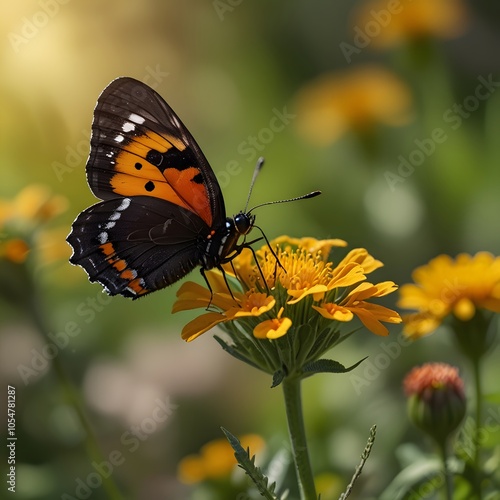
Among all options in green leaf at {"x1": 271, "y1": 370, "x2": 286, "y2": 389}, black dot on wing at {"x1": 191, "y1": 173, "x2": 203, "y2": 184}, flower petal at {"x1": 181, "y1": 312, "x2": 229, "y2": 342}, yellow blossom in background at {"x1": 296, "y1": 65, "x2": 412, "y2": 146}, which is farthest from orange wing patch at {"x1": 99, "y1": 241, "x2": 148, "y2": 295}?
yellow blossom in background at {"x1": 296, "y1": 65, "x2": 412, "y2": 146}

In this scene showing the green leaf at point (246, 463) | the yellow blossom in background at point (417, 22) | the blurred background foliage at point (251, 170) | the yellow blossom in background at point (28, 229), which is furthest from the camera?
the yellow blossom in background at point (417, 22)

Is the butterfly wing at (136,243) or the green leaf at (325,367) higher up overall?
the butterfly wing at (136,243)

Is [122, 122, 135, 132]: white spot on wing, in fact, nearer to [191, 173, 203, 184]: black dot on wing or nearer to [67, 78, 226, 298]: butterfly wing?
[67, 78, 226, 298]: butterfly wing

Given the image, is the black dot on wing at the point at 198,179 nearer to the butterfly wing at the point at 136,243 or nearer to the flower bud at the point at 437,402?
the butterfly wing at the point at 136,243

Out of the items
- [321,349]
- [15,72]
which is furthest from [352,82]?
[321,349]

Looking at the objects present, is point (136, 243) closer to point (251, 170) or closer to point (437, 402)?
point (437, 402)

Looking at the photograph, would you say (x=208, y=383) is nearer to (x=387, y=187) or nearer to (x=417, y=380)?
(x=387, y=187)

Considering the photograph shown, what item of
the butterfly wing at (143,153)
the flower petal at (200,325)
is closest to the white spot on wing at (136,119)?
the butterfly wing at (143,153)
